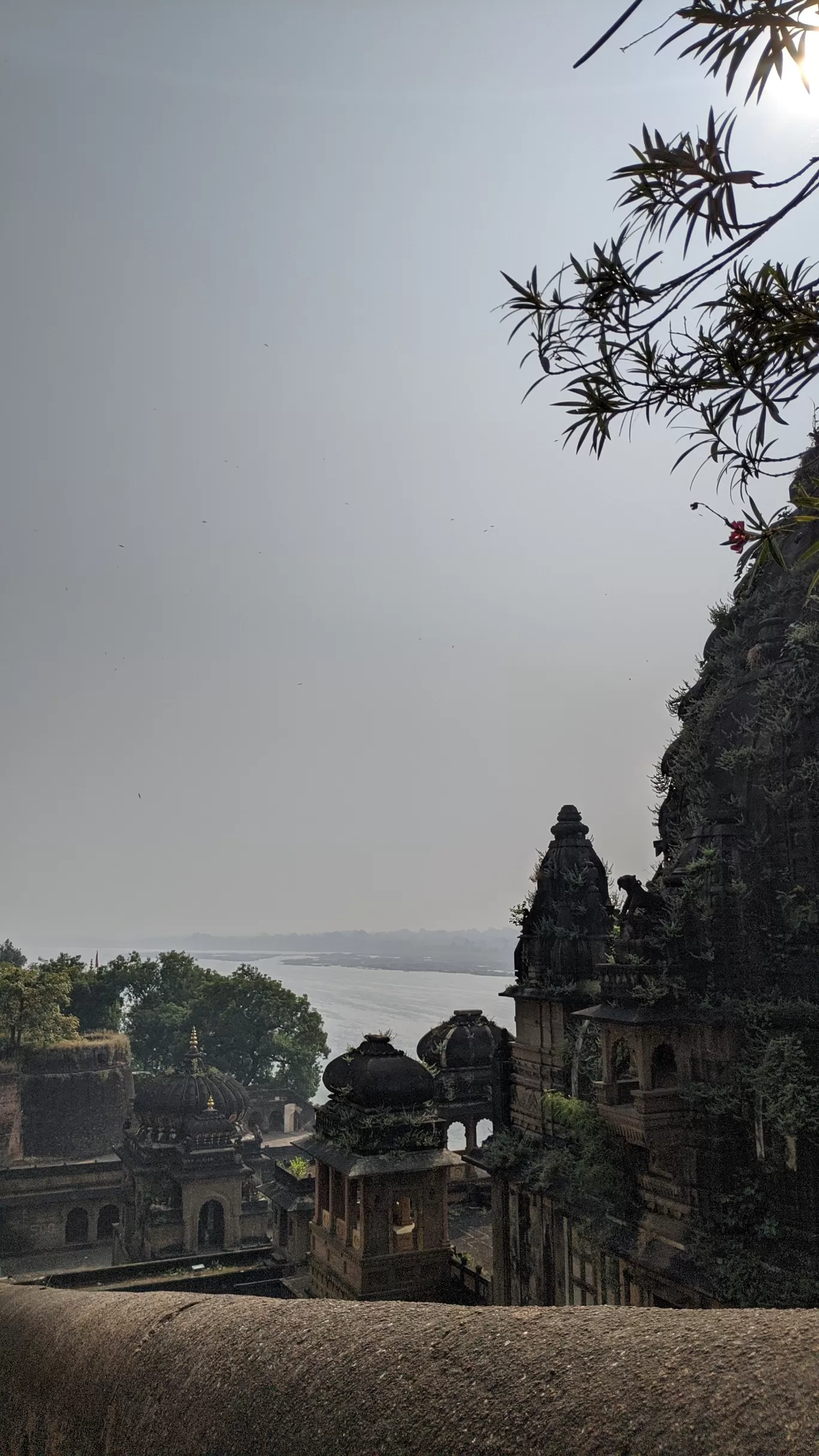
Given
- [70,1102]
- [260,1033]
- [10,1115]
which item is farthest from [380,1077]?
[260,1033]

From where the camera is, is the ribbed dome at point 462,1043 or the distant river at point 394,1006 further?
the distant river at point 394,1006

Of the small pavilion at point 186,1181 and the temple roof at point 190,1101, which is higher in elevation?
the temple roof at point 190,1101

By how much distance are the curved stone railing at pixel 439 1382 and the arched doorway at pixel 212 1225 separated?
27.2m

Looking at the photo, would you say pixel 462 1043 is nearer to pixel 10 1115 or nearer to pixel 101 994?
pixel 10 1115

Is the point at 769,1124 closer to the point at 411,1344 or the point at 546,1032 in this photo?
the point at 546,1032

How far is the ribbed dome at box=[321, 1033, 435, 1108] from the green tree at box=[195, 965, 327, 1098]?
1475 inches

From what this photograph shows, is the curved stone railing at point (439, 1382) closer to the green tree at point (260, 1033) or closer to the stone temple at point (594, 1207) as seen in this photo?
the stone temple at point (594, 1207)

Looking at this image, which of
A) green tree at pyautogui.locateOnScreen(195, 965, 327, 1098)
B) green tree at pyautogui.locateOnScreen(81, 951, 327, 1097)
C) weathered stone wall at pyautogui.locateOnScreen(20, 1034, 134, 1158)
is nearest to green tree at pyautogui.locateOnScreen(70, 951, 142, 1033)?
green tree at pyautogui.locateOnScreen(81, 951, 327, 1097)

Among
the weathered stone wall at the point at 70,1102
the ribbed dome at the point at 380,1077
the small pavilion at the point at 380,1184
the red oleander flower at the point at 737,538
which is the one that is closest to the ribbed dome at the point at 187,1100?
the weathered stone wall at the point at 70,1102

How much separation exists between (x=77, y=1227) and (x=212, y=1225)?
6.33 meters

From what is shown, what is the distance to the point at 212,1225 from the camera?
3006 cm

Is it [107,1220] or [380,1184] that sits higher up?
[380,1184]

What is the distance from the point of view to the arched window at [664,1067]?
45.4 feet

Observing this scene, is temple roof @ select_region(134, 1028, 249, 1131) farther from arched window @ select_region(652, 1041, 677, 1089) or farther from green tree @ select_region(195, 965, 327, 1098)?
arched window @ select_region(652, 1041, 677, 1089)
